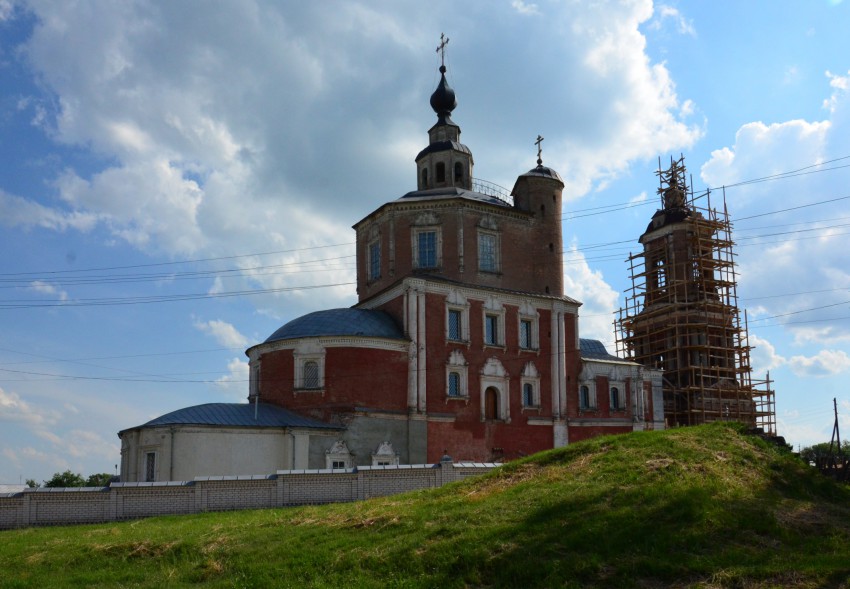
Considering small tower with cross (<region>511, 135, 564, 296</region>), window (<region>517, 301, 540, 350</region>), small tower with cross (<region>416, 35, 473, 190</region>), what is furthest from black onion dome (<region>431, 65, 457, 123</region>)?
window (<region>517, 301, 540, 350</region>)

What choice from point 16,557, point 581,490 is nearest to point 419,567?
point 581,490

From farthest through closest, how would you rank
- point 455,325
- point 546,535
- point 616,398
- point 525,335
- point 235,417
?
point 616,398 < point 525,335 < point 455,325 < point 235,417 < point 546,535

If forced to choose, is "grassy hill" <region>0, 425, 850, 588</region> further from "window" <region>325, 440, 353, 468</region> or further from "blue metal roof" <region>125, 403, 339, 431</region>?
"window" <region>325, 440, 353, 468</region>

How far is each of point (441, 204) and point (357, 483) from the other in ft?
58.1

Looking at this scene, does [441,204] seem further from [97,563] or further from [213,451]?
[97,563]

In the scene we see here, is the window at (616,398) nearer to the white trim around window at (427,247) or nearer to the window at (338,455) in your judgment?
the white trim around window at (427,247)

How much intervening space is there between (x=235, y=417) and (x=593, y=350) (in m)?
18.8

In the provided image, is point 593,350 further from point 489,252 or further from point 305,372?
point 305,372

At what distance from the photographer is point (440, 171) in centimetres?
4194

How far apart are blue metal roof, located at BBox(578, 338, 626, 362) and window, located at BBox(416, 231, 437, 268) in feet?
28.8

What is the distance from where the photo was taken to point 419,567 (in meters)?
13.6

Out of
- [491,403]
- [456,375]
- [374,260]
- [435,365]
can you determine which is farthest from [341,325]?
[491,403]

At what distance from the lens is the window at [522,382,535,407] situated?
122 ft

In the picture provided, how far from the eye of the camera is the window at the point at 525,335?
124ft
